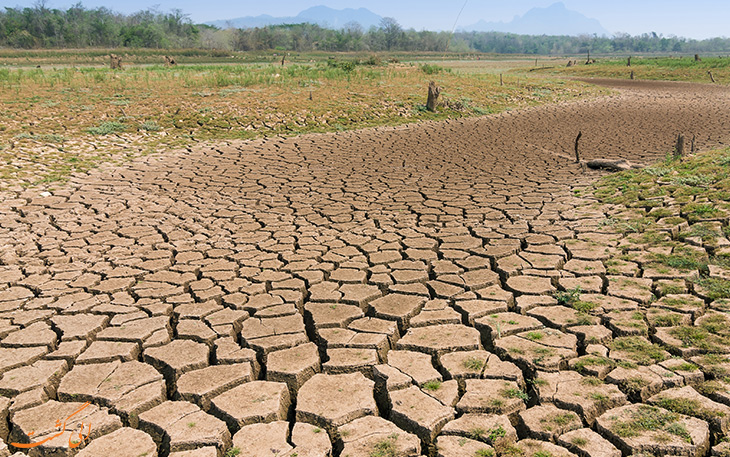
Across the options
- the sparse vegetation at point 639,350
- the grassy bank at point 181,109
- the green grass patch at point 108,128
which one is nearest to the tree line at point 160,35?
the grassy bank at point 181,109

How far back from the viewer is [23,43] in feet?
208

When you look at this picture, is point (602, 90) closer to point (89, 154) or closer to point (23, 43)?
point (89, 154)

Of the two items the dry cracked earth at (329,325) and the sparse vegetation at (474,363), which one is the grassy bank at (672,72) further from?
the sparse vegetation at (474,363)

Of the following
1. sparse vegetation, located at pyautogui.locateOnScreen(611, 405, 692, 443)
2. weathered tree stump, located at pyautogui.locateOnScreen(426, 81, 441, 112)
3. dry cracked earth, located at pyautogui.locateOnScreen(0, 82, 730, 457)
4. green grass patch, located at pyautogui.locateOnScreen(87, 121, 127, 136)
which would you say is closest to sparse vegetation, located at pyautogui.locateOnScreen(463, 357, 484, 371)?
dry cracked earth, located at pyautogui.locateOnScreen(0, 82, 730, 457)

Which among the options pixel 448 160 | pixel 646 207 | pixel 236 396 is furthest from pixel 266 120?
pixel 236 396

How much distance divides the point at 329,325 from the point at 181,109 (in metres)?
10.8

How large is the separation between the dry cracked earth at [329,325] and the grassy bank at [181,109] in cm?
245

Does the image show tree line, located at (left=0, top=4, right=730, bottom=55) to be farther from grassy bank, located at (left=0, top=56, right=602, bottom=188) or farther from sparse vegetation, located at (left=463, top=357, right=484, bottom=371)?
sparse vegetation, located at (left=463, top=357, right=484, bottom=371)

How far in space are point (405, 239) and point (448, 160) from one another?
173 inches

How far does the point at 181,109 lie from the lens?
1313 centimetres

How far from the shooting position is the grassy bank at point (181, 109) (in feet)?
32.4

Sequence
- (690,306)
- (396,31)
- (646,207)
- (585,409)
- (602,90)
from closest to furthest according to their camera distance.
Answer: (585,409) < (690,306) < (646,207) < (602,90) < (396,31)

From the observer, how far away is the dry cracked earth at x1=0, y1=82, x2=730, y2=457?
9.04ft

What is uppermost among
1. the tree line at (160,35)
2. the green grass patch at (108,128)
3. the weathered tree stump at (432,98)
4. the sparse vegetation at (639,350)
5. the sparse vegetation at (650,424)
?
the tree line at (160,35)
